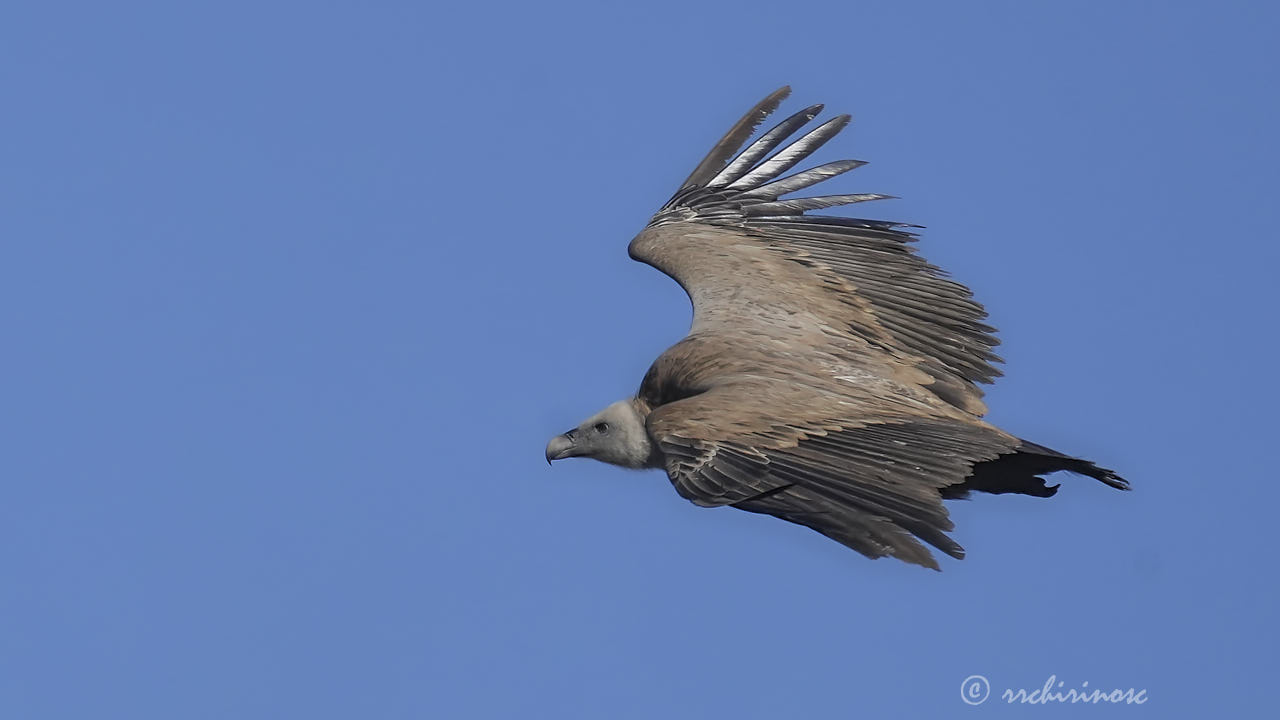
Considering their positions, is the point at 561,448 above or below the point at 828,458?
above

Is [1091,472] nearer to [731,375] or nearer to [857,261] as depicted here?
[731,375]

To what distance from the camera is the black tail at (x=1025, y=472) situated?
1184 centimetres

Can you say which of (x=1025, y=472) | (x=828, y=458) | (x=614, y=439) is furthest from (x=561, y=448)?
(x=1025, y=472)

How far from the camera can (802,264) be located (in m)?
14.7

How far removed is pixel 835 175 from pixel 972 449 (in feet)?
15.6

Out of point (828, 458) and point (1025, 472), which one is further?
point (1025, 472)

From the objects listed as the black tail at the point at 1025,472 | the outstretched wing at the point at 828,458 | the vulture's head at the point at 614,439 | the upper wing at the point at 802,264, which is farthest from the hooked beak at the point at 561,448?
the black tail at the point at 1025,472

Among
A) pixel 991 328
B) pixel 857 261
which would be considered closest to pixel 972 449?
pixel 991 328

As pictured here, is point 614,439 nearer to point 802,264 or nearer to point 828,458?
point 802,264

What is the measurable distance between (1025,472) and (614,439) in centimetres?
292

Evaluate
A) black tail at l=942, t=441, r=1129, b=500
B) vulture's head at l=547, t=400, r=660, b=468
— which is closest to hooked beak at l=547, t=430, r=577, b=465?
vulture's head at l=547, t=400, r=660, b=468

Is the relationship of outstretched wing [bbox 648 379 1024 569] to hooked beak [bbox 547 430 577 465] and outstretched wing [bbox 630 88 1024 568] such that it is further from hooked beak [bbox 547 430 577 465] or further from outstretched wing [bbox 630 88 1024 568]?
hooked beak [bbox 547 430 577 465]

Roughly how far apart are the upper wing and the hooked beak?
126cm

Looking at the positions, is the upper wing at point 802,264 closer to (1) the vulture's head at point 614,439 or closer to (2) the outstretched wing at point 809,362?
(2) the outstretched wing at point 809,362
